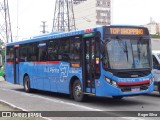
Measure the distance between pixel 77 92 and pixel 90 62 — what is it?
65.4 inches

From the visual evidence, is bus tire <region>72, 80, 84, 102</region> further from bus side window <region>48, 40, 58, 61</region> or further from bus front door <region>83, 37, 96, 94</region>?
bus side window <region>48, 40, 58, 61</region>

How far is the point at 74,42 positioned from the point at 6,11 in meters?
41.5

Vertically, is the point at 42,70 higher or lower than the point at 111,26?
lower

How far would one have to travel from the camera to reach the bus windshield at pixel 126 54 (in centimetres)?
1380

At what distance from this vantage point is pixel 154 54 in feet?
57.9

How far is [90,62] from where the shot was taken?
48.0 ft

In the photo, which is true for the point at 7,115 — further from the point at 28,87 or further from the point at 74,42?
the point at 28,87

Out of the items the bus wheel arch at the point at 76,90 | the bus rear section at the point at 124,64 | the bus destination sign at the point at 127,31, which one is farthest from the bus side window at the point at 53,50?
the bus destination sign at the point at 127,31

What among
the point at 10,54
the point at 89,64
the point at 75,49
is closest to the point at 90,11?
the point at 10,54

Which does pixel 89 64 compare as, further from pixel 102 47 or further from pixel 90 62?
pixel 102 47

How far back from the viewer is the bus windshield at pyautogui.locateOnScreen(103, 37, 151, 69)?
13.8 m

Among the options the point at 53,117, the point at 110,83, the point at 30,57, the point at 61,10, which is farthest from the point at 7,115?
the point at 61,10

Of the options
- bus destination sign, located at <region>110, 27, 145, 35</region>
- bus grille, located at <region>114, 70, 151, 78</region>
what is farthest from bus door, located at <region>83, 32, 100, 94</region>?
bus grille, located at <region>114, 70, 151, 78</region>

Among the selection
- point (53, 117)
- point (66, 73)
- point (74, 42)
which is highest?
point (74, 42)
